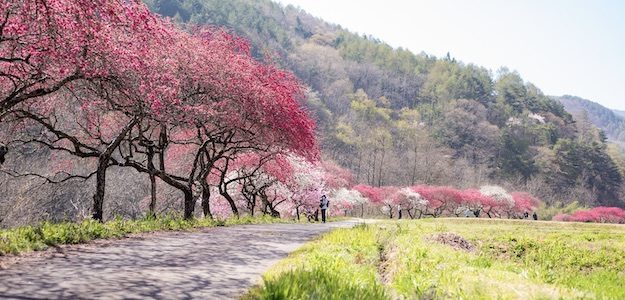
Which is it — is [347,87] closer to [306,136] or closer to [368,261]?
[306,136]

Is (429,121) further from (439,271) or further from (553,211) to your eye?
(439,271)

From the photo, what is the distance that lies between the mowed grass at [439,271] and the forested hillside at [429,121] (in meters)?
64.7

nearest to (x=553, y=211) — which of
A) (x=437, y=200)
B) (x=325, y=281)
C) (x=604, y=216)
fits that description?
(x=604, y=216)

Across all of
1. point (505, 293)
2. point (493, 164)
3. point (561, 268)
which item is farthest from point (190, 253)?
point (493, 164)

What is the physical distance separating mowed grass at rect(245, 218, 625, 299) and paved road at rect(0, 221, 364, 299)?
74cm

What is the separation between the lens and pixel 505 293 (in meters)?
6.04

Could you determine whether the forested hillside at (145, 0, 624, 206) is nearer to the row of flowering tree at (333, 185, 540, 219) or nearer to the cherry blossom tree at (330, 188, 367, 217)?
the row of flowering tree at (333, 185, 540, 219)

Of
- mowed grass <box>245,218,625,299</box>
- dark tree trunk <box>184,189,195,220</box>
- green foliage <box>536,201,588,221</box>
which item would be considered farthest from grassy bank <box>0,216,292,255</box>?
green foliage <box>536,201,588,221</box>

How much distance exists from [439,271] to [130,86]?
9496 millimetres

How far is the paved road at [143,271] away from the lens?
6809 mm

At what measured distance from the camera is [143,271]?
8406 millimetres

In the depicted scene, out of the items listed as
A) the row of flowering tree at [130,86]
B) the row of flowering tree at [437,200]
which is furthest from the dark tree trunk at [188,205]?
the row of flowering tree at [437,200]

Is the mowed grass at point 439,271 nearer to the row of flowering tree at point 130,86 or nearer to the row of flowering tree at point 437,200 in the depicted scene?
the row of flowering tree at point 130,86

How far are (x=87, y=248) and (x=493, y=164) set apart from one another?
393ft
